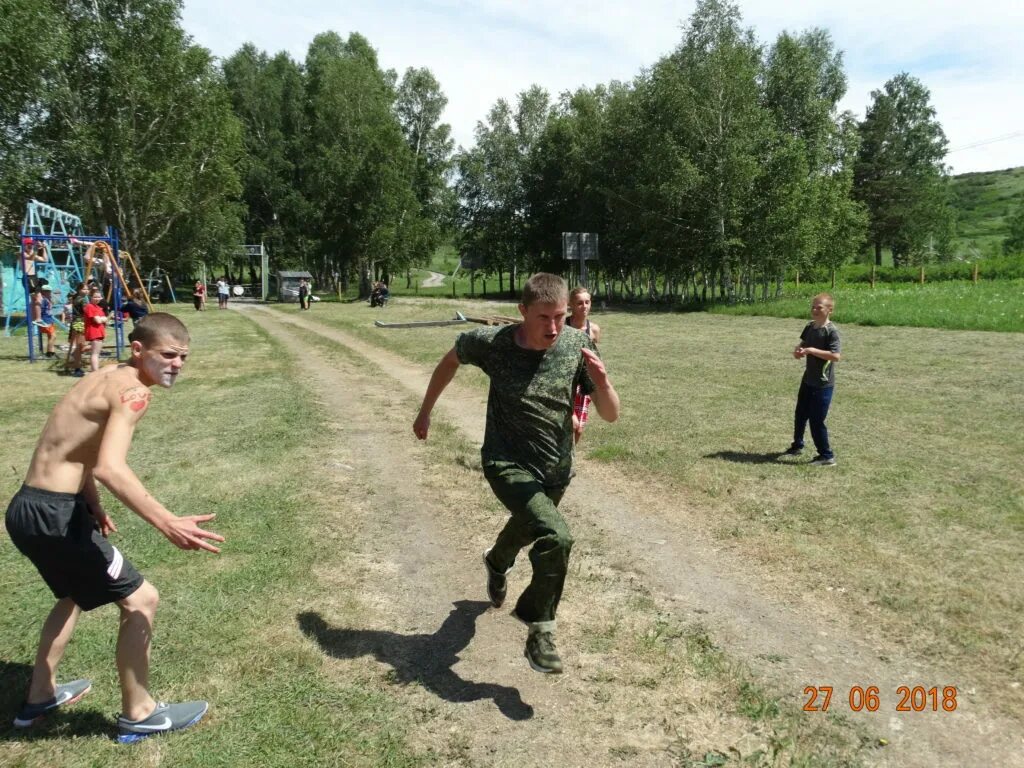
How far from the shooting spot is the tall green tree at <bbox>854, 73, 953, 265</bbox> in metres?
61.7

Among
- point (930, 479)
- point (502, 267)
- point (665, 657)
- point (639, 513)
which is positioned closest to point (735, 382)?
point (930, 479)

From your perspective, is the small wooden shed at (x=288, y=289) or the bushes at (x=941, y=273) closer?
the bushes at (x=941, y=273)

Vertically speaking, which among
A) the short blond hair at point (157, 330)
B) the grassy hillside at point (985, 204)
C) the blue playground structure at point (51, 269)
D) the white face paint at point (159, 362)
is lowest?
the white face paint at point (159, 362)

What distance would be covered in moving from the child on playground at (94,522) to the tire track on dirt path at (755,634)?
1.66 m

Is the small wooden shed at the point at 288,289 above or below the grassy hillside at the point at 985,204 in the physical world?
below

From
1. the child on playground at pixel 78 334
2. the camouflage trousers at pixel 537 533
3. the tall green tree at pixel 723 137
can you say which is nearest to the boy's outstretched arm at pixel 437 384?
the camouflage trousers at pixel 537 533

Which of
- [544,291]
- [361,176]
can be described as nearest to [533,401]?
[544,291]

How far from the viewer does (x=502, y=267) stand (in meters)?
54.7

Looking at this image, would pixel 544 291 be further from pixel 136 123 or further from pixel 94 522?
pixel 136 123

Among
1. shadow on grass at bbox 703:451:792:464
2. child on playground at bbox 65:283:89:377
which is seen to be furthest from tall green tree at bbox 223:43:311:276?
shadow on grass at bbox 703:451:792:464

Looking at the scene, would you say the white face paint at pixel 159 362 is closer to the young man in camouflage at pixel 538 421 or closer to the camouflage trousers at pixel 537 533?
the young man in camouflage at pixel 538 421

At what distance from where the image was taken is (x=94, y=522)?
10.8 feet

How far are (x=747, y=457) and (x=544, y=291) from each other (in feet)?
18.4
